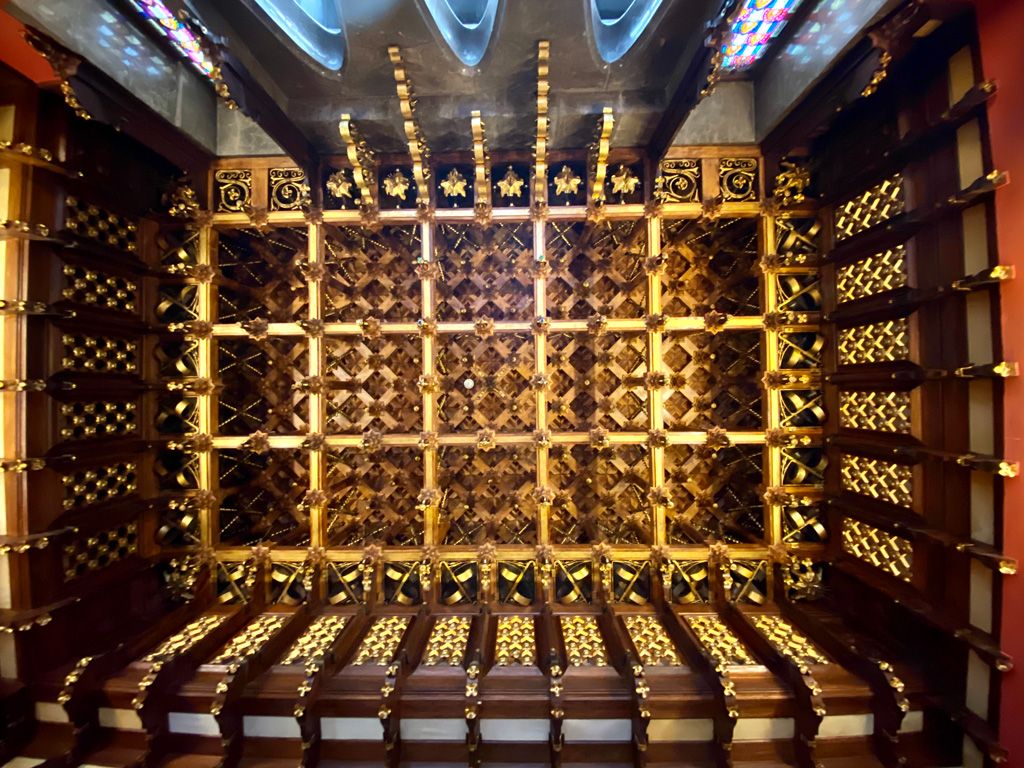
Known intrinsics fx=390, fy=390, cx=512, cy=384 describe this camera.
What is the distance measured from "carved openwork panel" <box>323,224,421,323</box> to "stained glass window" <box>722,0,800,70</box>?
2.81 m

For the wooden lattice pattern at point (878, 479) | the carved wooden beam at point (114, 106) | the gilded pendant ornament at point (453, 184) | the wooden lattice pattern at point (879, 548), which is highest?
→ the carved wooden beam at point (114, 106)

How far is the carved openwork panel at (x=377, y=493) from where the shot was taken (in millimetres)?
3584

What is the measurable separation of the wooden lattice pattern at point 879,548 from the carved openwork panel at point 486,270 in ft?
9.90

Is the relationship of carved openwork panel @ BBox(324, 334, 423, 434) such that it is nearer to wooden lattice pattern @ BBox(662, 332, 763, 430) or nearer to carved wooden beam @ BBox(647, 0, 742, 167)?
wooden lattice pattern @ BBox(662, 332, 763, 430)

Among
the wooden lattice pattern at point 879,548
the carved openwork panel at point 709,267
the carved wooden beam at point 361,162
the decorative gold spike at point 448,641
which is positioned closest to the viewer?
the wooden lattice pattern at point 879,548

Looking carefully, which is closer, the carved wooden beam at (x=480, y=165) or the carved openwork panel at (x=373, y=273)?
the carved wooden beam at (x=480, y=165)

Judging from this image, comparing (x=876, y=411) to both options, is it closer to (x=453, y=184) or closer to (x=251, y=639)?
(x=453, y=184)

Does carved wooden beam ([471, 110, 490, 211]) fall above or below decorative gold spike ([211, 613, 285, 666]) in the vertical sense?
above

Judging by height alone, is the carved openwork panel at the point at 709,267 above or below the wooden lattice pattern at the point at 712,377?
above

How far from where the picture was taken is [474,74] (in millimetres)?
2545

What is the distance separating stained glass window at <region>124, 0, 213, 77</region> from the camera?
2.45 m

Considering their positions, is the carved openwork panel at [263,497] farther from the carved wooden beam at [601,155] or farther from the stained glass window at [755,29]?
the stained glass window at [755,29]

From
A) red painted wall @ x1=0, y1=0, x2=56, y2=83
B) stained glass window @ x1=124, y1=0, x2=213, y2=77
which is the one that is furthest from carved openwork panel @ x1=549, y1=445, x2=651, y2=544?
red painted wall @ x1=0, y1=0, x2=56, y2=83

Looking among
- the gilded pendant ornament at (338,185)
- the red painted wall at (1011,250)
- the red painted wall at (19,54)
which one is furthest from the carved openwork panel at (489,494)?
the red painted wall at (19,54)
